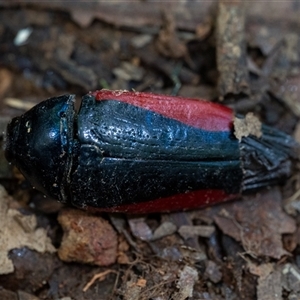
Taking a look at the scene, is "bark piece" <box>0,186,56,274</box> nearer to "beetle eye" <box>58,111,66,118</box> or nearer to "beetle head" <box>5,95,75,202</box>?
"beetle head" <box>5,95,75,202</box>

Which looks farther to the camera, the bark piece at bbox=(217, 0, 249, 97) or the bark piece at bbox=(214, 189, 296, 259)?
the bark piece at bbox=(217, 0, 249, 97)

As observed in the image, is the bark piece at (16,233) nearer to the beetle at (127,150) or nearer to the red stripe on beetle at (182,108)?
the beetle at (127,150)

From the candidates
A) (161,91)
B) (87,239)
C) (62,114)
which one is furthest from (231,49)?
(87,239)

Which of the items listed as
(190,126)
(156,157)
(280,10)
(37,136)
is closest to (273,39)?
(280,10)

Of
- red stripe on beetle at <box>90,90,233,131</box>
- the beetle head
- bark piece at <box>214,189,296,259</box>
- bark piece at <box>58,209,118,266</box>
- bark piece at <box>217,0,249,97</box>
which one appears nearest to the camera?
the beetle head

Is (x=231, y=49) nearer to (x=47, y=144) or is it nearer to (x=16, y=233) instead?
(x=47, y=144)

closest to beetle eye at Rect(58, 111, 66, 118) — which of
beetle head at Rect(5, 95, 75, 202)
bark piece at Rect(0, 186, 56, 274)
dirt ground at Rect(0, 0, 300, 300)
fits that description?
beetle head at Rect(5, 95, 75, 202)

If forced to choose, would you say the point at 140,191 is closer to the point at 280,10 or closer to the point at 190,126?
the point at 190,126
